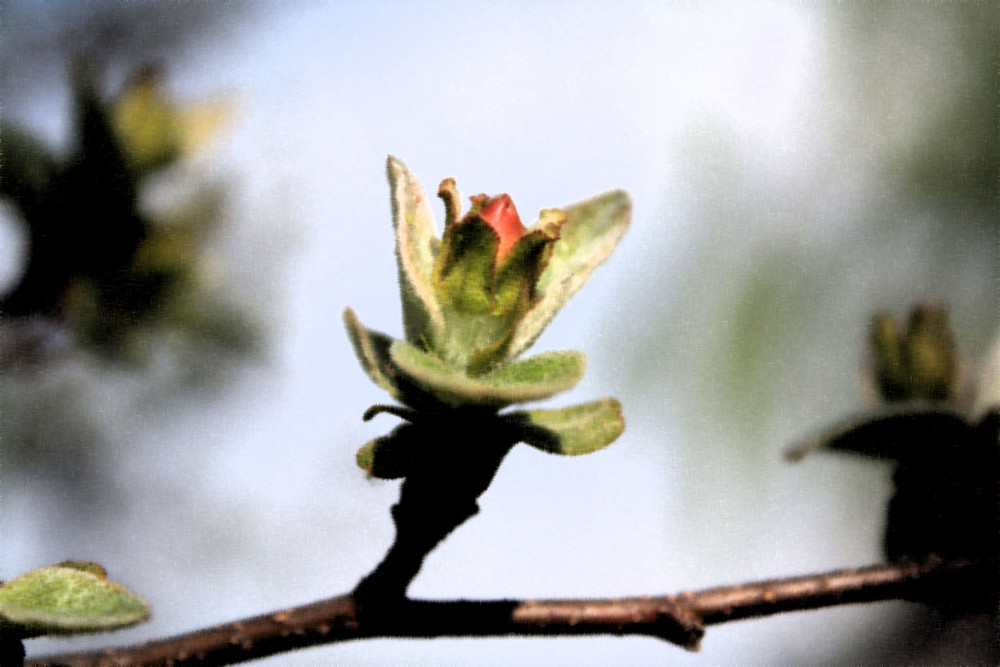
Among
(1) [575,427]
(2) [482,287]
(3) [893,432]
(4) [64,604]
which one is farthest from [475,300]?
(3) [893,432]

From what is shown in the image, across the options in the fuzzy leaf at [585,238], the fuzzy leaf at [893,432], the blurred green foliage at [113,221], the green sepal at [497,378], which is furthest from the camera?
the blurred green foliage at [113,221]

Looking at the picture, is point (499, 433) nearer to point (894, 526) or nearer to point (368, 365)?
point (368, 365)

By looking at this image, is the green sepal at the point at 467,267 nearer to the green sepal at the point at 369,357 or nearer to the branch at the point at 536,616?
the green sepal at the point at 369,357

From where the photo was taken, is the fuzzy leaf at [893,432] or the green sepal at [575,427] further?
the fuzzy leaf at [893,432]

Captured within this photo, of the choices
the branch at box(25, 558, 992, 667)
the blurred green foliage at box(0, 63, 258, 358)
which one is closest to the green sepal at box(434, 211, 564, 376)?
the branch at box(25, 558, 992, 667)

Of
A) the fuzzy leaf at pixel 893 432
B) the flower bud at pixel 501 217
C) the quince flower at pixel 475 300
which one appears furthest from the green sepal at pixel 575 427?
the fuzzy leaf at pixel 893 432

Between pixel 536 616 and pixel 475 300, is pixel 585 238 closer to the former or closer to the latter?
pixel 475 300

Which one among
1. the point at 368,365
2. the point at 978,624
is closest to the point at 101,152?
the point at 368,365
